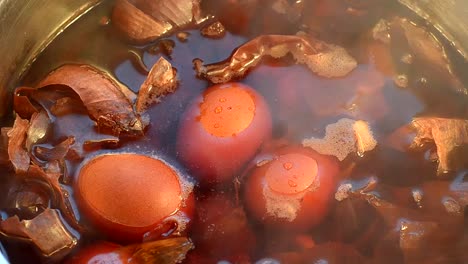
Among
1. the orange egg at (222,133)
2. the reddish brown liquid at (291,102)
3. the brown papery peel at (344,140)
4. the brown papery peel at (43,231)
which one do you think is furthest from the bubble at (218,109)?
the brown papery peel at (43,231)

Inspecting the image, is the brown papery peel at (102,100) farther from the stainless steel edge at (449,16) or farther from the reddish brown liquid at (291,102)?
the stainless steel edge at (449,16)

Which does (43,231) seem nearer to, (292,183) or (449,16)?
(292,183)

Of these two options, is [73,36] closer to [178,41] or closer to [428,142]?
[178,41]

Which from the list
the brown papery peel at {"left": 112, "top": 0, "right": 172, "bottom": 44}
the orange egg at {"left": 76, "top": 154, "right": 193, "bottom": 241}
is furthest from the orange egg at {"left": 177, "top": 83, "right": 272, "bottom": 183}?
the brown papery peel at {"left": 112, "top": 0, "right": 172, "bottom": 44}

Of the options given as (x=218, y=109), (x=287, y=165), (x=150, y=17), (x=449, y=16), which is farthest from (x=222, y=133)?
(x=449, y=16)

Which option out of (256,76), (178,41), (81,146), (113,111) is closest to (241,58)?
(256,76)

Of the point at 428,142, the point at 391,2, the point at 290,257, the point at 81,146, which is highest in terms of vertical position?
the point at 391,2

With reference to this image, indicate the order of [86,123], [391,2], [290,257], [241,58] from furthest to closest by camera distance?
[391,2] → [241,58] → [86,123] → [290,257]

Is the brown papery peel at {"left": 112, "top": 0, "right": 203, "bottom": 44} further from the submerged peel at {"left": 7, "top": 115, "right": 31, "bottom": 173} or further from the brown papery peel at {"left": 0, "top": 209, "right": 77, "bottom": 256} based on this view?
the brown papery peel at {"left": 0, "top": 209, "right": 77, "bottom": 256}
